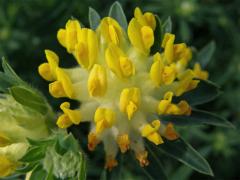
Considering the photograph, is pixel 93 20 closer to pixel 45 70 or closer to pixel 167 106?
pixel 45 70

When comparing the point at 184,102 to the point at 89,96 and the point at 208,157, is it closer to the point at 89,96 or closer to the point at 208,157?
the point at 89,96

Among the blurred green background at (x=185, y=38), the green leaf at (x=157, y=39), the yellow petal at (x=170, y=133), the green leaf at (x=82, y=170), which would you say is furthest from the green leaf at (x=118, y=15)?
the blurred green background at (x=185, y=38)

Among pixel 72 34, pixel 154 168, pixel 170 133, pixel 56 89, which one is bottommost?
pixel 154 168

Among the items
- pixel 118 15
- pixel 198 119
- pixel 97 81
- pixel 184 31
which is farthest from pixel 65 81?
pixel 184 31

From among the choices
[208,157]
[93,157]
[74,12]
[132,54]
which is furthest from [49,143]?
[208,157]

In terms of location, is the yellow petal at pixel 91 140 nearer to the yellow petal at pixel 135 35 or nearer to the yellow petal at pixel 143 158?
the yellow petal at pixel 143 158

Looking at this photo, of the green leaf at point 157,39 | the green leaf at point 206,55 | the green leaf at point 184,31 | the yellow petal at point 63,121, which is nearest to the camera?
the yellow petal at point 63,121

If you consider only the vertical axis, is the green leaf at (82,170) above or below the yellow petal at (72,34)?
below

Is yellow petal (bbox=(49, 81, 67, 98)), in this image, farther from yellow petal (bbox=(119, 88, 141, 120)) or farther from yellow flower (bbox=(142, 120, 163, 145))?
yellow flower (bbox=(142, 120, 163, 145))
